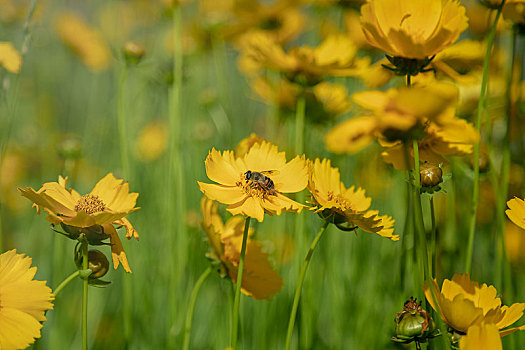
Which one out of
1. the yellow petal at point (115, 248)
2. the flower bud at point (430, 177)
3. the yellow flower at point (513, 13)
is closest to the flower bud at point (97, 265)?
the yellow petal at point (115, 248)

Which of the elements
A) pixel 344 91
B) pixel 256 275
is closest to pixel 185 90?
pixel 344 91

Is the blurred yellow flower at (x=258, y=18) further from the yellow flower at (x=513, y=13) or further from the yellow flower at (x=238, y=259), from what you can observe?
the yellow flower at (x=238, y=259)

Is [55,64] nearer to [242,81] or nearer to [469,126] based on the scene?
[242,81]

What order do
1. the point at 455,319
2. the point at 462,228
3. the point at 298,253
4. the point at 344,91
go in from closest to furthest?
the point at 455,319, the point at 298,253, the point at 462,228, the point at 344,91

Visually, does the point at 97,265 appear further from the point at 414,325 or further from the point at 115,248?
the point at 414,325

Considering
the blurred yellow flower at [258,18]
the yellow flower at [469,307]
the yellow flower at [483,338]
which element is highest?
the blurred yellow flower at [258,18]

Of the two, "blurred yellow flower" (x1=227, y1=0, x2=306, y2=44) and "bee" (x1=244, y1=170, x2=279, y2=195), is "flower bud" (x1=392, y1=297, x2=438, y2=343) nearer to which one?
"bee" (x1=244, y1=170, x2=279, y2=195)

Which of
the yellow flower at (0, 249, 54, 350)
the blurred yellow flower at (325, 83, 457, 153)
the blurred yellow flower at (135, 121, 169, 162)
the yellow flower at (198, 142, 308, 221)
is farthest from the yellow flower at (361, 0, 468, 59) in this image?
the blurred yellow flower at (135, 121, 169, 162)

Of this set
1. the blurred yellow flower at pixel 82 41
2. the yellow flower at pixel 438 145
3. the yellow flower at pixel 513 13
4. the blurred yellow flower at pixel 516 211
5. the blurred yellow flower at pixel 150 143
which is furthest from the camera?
the blurred yellow flower at pixel 150 143
